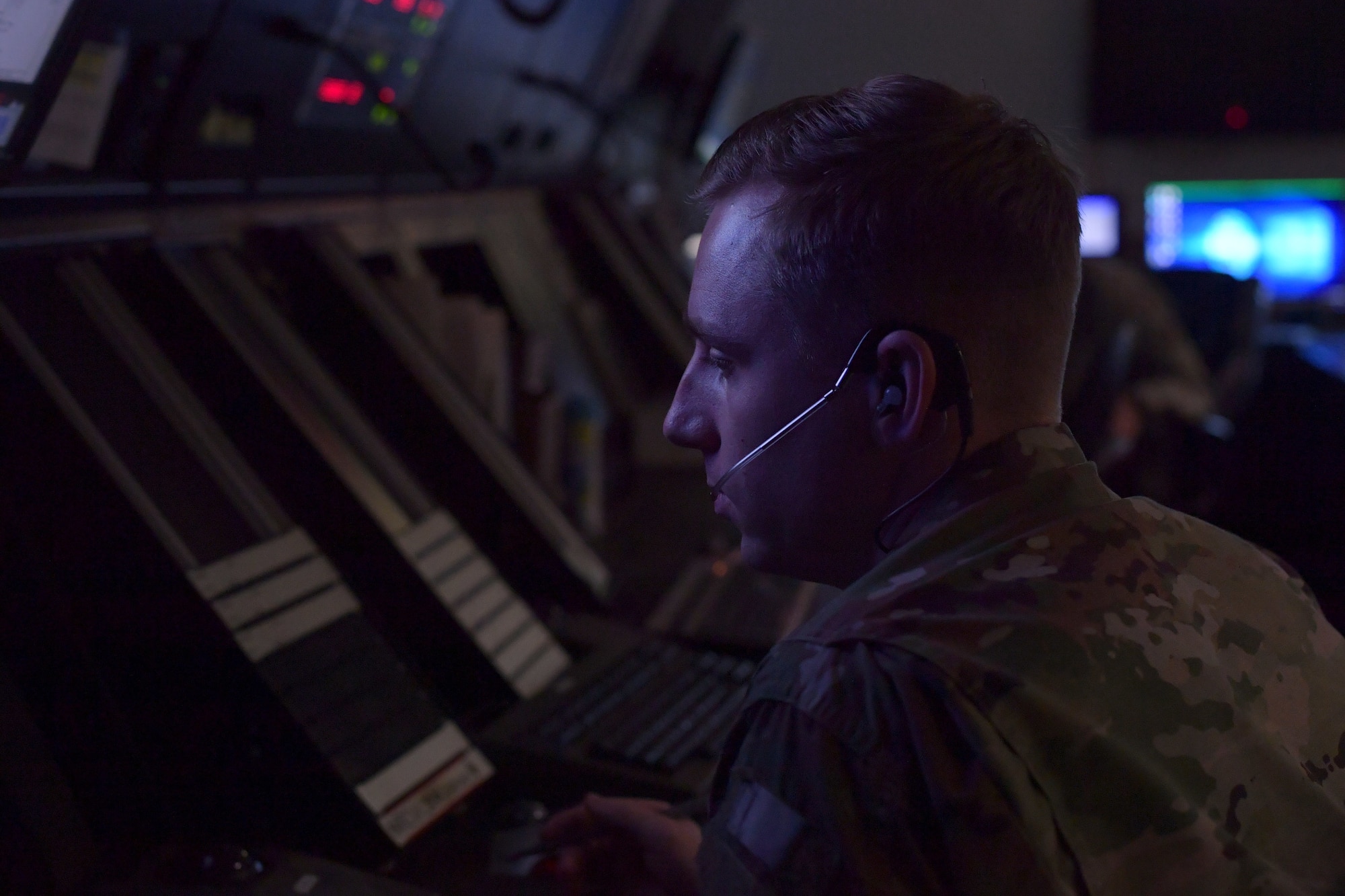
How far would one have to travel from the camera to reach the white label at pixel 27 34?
2.63 feet

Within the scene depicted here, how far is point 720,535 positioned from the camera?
160cm

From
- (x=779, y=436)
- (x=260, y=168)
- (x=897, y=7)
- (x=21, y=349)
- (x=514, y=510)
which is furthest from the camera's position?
(x=897, y=7)

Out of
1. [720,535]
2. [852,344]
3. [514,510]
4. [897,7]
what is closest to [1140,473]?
[720,535]

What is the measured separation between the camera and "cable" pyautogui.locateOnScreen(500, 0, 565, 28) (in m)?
1.72

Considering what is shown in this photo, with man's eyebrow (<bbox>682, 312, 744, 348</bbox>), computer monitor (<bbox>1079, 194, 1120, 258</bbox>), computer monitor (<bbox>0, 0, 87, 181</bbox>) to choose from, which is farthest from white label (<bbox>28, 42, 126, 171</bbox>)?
computer monitor (<bbox>1079, 194, 1120, 258</bbox>)

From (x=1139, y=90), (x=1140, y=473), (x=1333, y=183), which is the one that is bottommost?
(x=1140, y=473)

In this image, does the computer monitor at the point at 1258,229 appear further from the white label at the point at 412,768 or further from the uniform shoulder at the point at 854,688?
the uniform shoulder at the point at 854,688

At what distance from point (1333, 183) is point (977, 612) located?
4541 mm

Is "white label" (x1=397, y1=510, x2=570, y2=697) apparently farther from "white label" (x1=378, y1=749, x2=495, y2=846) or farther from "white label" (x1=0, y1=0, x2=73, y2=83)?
"white label" (x1=0, y1=0, x2=73, y2=83)

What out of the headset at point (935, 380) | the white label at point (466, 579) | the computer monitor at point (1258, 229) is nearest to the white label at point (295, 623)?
the white label at point (466, 579)

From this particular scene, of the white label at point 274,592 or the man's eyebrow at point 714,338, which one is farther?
the white label at point 274,592

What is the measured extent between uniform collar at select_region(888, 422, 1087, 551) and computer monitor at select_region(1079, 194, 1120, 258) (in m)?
3.68

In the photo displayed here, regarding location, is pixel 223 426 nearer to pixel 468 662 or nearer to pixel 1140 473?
pixel 468 662

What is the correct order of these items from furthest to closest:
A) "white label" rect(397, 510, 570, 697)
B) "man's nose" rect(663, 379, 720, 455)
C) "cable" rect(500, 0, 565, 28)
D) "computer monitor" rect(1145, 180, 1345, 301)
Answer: "computer monitor" rect(1145, 180, 1345, 301) < "cable" rect(500, 0, 565, 28) < "white label" rect(397, 510, 570, 697) < "man's nose" rect(663, 379, 720, 455)
